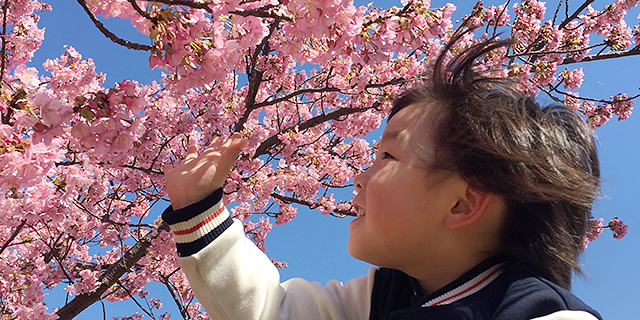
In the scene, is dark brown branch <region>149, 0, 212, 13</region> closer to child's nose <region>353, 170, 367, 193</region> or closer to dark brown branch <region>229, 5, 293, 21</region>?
dark brown branch <region>229, 5, 293, 21</region>

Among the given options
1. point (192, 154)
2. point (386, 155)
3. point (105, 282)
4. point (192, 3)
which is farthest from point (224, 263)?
point (105, 282)

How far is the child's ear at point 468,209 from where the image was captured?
49.3 inches

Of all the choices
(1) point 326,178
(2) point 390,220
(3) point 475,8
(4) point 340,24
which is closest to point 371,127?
(1) point 326,178

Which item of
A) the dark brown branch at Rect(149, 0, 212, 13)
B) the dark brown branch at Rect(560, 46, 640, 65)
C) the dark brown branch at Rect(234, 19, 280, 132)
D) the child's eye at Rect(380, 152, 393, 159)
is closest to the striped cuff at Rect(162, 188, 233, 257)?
the child's eye at Rect(380, 152, 393, 159)

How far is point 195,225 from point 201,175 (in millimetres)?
179

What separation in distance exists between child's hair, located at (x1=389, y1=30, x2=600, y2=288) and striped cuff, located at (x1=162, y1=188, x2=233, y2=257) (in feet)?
2.39

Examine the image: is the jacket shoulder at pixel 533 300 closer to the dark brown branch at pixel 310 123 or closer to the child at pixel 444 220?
the child at pixel 444 220

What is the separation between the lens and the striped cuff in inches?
50.4

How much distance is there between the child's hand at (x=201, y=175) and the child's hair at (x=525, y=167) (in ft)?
2.32

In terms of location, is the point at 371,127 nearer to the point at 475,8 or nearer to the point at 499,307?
the point at 475,8

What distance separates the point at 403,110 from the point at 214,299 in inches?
36.8

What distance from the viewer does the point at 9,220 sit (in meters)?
2.81

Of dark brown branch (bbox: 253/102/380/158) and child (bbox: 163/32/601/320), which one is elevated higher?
dark brown branch (bbox: 253/102/380/158)

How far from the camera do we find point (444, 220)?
1263 mm
